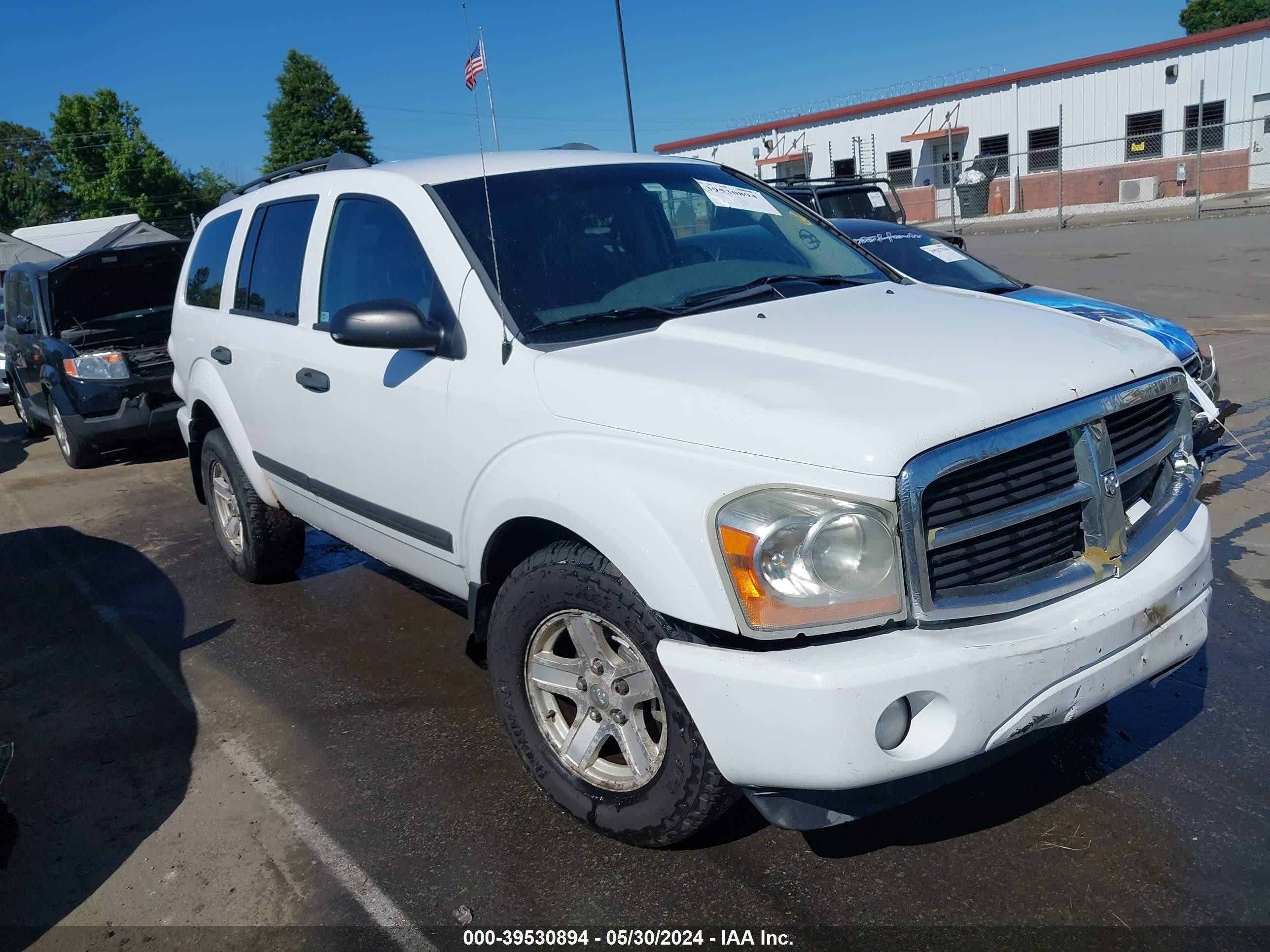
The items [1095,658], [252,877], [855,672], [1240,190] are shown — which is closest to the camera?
[855,672]

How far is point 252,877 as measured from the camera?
308 cm

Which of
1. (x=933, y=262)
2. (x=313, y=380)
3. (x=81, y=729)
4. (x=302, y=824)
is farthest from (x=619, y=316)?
(x=933, y=262)

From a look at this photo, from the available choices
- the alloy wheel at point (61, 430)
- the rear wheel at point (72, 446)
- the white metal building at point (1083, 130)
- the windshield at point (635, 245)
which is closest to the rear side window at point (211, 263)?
the windshield at point (635, 245)

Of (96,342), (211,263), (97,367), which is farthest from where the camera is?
(96,342)

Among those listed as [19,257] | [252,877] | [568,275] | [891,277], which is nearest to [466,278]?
[568,275]

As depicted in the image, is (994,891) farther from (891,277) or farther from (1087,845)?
(891,277)

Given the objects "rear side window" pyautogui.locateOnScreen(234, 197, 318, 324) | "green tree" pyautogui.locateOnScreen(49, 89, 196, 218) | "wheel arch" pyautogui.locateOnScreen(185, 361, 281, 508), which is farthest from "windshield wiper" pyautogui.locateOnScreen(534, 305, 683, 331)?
"green tree" pyautogui.locateOnScreen(49, 89, 196, 218)

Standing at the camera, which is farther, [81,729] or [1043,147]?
[1043,147]

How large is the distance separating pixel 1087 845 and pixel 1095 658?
685 mm

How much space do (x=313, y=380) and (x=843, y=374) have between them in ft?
7.51

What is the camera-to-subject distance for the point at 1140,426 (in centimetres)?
290

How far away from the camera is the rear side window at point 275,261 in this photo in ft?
14.3

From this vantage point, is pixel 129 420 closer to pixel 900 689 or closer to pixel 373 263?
pixel 373 263

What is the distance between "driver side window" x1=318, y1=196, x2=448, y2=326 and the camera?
3.54 meters
